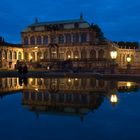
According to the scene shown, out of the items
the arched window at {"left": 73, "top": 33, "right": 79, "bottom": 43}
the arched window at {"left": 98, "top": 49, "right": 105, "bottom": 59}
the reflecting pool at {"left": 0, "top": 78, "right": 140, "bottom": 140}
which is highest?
the arched window at {"left": 73, "top": 33, "right": 79, "bottom": 43}


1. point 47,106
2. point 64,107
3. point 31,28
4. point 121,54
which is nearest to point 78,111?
point 64,107

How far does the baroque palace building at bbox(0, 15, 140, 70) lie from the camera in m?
92.1

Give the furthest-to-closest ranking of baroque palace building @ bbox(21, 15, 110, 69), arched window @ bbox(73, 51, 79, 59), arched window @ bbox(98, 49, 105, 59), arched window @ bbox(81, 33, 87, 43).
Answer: arched window @ bbox(73, 51, 79, 59) → arched window @ bbox(81, 33, 87, 43) → baroque palace building @ bbox(21, 15, 110, 69) → arched window @ bbox(98, 49, 105, 59)

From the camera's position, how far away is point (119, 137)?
9.85m

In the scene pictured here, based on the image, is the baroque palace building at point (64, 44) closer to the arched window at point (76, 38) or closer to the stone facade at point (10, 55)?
the arched window at point (76, 38)

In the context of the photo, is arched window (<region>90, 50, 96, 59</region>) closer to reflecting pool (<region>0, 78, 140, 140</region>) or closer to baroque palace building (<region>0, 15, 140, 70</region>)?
baroque palace building (<region>0, 15, 140, 70</region>)

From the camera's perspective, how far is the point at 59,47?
323 ft

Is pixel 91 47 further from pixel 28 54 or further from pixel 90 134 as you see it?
pixel 90 134

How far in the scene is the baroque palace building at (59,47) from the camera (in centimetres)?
9212

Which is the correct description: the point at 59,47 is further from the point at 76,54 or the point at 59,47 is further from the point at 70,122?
the point at 70,122

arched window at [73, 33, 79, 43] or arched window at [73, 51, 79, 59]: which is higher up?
arched window at [73, 33, 79, 43]

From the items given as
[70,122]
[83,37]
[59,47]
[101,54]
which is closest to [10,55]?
[59,47]

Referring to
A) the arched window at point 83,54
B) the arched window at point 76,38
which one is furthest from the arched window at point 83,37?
the arched window at point 83,54

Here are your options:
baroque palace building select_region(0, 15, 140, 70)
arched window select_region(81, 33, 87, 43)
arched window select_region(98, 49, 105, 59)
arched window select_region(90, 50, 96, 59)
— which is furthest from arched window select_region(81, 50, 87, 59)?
arched window select_region(98, 49, 105, 59)
